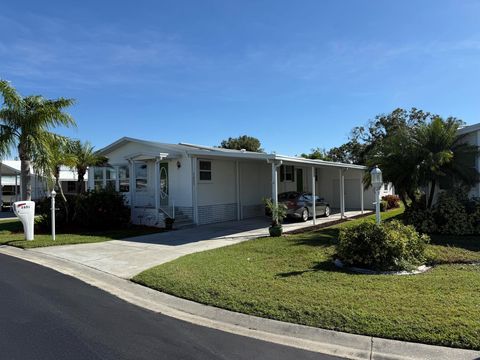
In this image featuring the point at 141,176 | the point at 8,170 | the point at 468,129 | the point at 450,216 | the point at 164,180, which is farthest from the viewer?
the point at 8,170

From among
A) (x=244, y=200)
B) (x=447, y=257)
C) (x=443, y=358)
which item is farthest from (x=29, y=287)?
(x=244, y=200)

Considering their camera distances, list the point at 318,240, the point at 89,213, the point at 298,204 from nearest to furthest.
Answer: the point at 318,240
the point at 89,213
the point at 298,204

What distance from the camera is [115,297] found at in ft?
22.8

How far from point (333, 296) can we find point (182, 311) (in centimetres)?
230

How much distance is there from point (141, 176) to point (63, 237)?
574 centimetres

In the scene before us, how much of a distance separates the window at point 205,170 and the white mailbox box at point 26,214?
6781mm

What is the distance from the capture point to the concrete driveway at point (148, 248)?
969cm

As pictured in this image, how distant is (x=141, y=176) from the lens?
19.5 metres

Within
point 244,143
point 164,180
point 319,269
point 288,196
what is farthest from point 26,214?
point 244,143

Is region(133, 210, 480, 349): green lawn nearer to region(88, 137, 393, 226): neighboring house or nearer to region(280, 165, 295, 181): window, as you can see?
region(88, 137, 393, 226): neighboring house

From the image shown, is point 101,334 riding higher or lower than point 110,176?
lower

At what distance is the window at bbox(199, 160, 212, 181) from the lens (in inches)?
707

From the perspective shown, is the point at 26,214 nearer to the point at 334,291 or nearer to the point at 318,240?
the point at 318,240

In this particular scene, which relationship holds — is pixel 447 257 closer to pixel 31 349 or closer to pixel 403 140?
pixel 403 140
